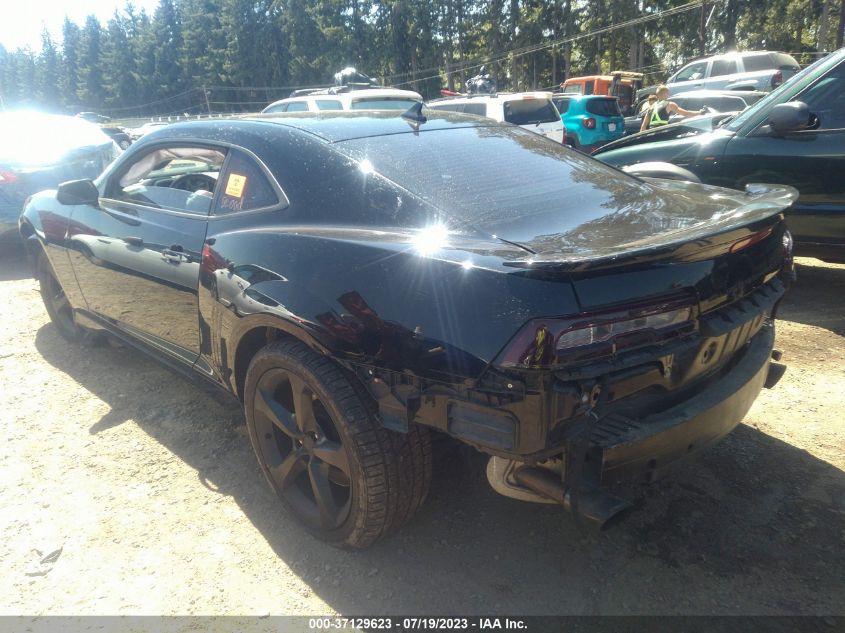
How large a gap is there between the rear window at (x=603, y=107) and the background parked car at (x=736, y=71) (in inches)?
160

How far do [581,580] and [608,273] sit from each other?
1115mm

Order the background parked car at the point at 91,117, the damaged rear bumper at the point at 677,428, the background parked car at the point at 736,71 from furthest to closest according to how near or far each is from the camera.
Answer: the background parked car at the point at 91,117 → the background parked car at the point at 736,71 → the damaged rear bumper at the point at 677,428

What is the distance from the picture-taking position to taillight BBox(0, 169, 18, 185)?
6.45m

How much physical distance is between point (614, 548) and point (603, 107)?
13.5 meters

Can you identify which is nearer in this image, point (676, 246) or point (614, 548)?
point (676, 246)

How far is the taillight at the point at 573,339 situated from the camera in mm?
1651

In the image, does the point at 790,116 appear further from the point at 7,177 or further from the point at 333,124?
the point at 7,177

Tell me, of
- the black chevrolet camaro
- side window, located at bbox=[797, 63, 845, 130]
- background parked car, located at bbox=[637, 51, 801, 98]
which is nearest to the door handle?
the black chevrolet camaro

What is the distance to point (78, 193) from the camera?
349 centimetres

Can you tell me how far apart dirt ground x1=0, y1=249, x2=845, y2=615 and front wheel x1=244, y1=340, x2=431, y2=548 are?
0.17 m

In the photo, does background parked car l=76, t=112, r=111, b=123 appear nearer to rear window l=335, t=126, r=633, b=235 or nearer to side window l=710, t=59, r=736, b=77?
side window l=710, t=59, r=736, b=77

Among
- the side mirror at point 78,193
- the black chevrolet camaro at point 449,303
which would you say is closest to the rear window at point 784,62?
the black chevrolet camaro at point 449,303

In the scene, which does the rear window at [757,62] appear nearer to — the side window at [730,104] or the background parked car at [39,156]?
the side window at [730,104]

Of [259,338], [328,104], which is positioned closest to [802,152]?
[259,338]
